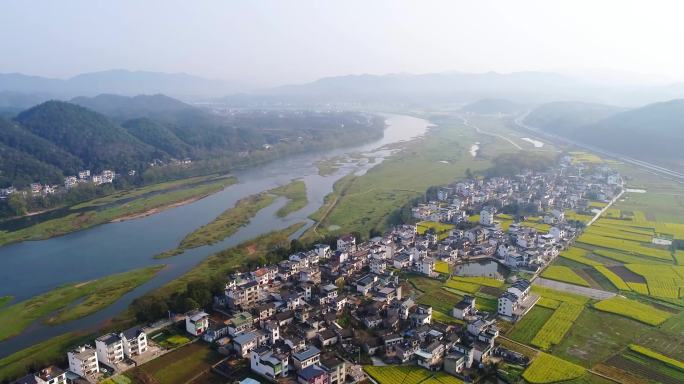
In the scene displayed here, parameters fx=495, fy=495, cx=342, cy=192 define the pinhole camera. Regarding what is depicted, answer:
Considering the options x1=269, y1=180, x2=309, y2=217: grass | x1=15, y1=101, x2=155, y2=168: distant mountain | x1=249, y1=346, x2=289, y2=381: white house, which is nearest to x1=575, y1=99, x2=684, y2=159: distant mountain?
x1=269, y1=180, x2=309, y2=217: grass

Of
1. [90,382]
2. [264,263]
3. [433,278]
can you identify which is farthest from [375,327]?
[90,382]

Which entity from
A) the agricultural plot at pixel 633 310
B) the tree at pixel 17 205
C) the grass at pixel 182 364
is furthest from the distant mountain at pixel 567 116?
the grass at pixel 182 364

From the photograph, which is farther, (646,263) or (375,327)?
(646,263)

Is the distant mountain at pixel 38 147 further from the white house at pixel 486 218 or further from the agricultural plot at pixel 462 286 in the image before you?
the agricultural plot at pixel 462 286

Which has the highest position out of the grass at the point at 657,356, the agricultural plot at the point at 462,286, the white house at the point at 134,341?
the white house at the point at 134,341

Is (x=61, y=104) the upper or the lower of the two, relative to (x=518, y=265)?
upper

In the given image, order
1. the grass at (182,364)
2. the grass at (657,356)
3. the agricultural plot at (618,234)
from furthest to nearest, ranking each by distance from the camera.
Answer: the agricultural plot at (618,234) < the grass at (657,356) < the grass at (182,364)

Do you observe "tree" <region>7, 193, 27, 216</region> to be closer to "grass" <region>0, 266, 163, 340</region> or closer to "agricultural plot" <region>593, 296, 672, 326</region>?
"grass" <region>0, 266, 163, 340</region>

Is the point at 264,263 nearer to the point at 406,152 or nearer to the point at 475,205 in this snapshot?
the point at 475,205
